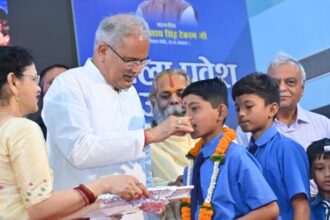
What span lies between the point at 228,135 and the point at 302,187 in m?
0.44

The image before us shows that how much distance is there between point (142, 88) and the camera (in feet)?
15.1

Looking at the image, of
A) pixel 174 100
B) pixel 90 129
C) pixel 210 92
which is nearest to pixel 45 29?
pixel 174 100

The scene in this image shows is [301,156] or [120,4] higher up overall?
[120,4]

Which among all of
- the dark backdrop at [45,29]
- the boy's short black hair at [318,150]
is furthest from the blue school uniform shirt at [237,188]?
the dark backdrop at [45,29]

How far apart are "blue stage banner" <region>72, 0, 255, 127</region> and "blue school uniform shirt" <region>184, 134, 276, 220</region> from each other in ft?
5.13

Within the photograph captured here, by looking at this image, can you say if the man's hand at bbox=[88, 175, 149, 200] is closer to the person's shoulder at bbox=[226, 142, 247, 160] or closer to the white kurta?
the white kurta

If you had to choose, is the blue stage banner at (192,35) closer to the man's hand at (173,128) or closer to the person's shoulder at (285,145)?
the person's shoulder at (285,145)

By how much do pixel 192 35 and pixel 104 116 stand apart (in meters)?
1.79

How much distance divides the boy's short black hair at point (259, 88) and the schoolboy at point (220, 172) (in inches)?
7.3

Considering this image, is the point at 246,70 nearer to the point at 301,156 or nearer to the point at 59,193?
the point at 301,156

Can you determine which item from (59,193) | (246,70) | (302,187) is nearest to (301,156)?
(302,187)

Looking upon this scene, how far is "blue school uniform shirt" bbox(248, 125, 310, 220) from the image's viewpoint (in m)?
3.25

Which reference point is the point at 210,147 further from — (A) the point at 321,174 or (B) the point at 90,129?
(A) the point at 321,174

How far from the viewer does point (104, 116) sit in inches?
127
